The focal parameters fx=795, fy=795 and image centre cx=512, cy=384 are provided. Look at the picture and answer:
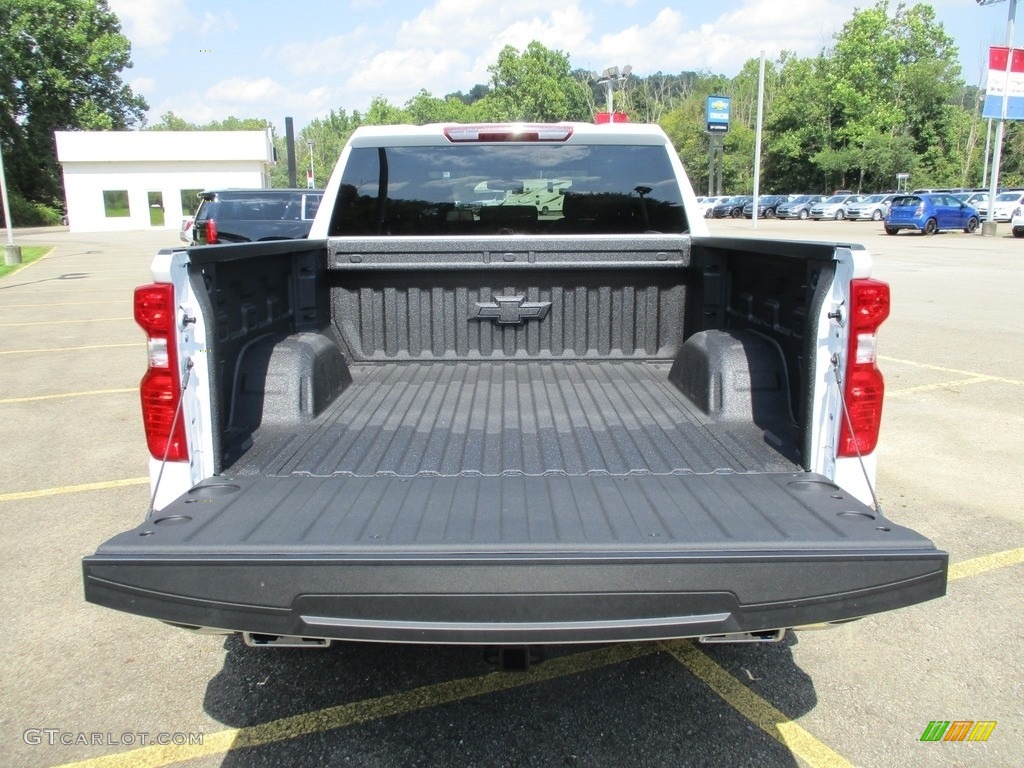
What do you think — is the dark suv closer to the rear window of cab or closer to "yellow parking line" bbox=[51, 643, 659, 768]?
the rear window of cab

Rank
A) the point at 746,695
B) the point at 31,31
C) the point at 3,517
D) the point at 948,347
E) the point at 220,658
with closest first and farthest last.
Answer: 1. the point at 746,695
2. the point at 220,658
3. the point at 3,517
4. the point at 948,347
5. the point at 31,31

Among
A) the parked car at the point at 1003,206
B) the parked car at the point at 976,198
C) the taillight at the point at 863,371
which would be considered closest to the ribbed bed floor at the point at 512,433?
the taillight at the point at 863,371

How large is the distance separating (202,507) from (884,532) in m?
1.99

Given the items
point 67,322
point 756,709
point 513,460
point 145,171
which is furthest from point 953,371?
point 145,171

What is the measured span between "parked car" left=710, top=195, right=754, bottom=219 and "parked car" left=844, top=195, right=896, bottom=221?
936 cm

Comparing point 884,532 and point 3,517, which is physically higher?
point 884,532

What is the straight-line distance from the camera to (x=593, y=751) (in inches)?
106

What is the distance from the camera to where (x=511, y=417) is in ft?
11.3

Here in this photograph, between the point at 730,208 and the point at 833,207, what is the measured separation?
8.73 m

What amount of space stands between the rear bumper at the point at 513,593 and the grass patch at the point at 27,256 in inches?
865

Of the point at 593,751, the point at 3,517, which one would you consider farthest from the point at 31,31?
the point at 593,751

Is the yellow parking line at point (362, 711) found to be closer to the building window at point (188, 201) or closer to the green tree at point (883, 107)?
the building window at point (188, 201)

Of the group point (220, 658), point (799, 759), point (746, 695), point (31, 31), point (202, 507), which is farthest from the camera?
point (31, 31)

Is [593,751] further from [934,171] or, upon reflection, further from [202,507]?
[934,171]
